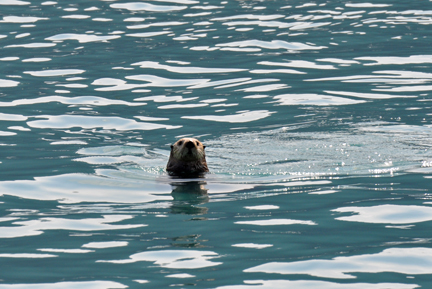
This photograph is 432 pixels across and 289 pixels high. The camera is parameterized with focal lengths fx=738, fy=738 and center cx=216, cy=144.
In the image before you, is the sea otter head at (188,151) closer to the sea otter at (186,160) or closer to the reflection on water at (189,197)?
the sea otter at (186,160)

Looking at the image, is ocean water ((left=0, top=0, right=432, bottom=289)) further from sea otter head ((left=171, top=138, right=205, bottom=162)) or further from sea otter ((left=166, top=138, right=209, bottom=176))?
sea otter head ((left=171, top=138, right=205, bottom=162))

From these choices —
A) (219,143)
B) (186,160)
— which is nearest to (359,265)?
(186,160)

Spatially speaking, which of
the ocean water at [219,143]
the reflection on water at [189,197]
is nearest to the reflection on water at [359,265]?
the ocean water at [219,143]

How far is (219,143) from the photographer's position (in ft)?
40.7

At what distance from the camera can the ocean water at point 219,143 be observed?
6.55 metres

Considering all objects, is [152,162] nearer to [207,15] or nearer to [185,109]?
[185,109]

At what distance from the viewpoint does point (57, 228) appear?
771 cm

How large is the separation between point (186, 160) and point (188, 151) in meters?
0.23

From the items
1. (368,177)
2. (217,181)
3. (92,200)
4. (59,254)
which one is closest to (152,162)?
(217,181)

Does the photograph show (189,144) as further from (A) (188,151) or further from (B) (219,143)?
(B) (219,143)

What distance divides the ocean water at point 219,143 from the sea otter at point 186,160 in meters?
0.22

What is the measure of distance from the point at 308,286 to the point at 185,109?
8927 mm

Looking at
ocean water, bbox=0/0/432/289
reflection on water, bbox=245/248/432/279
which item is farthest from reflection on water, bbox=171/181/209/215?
reflection on water, bbox=245/248/432/279

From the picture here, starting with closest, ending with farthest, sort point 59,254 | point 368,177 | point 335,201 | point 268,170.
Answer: point 59,254 < point 335,201 < point 368,177 < point 268,170
